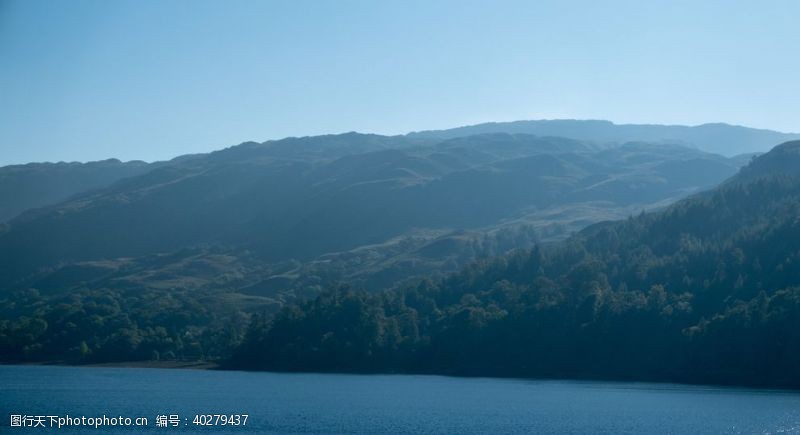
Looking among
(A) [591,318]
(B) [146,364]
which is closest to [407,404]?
(A) [591,318]

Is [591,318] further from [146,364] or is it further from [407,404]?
[146,364]

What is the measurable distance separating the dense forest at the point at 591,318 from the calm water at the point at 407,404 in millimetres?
10656

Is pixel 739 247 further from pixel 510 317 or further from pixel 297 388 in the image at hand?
pixel 297 388

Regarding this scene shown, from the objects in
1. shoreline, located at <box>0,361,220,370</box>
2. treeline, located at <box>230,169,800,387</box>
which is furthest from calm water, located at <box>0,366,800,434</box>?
shoreline, located at <box>0,361,220,370</box>

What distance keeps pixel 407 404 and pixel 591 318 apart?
57.2m

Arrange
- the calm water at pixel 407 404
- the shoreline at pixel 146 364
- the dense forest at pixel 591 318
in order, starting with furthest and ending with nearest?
the shoreline at pixel 146 364 < the dense forest at pixel 591 318 < the calm water at pixel 407 404

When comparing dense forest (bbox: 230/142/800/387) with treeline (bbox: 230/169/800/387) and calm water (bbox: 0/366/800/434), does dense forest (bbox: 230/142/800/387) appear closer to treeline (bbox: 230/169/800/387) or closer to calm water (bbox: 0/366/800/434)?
treeline (bbox: 230/169/800/387)

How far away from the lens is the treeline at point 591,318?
429 ft

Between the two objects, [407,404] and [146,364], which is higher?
[407,404]

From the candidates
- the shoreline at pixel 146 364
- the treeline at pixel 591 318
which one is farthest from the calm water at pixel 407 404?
the shoreline at pixel 146 364

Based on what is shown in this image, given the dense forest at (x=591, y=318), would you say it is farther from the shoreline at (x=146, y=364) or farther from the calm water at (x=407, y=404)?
the calm water at (x=407, y=404)

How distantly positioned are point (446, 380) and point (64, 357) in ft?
238

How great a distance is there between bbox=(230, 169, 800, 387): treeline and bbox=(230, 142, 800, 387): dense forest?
0.65 ft

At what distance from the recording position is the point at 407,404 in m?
98.3
